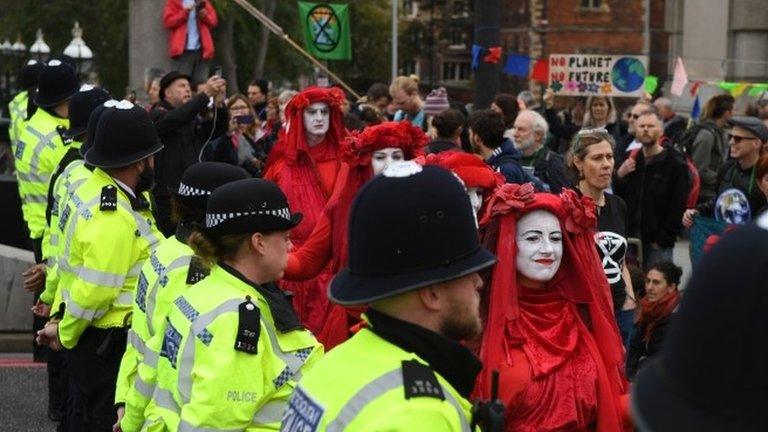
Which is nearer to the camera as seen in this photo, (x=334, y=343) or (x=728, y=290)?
(x=728, y=290)

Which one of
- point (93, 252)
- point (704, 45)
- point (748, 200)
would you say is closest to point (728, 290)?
point (93, 252)

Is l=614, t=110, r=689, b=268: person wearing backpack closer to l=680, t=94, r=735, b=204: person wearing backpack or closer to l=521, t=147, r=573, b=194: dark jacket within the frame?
l=680, t=94, r=735, b=204: person wearing backpack

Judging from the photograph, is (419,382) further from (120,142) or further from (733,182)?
(733,182)

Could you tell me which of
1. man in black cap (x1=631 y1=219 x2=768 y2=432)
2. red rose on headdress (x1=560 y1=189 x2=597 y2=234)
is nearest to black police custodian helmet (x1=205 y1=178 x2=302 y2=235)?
red rose on headdress (x1=560 y1=189 x2=597 y2=234)

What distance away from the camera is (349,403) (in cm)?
283

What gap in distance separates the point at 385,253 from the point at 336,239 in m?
4.89

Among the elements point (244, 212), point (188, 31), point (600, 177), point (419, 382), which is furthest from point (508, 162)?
point (188, 31)

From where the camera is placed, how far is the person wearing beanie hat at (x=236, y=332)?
4.42 meters

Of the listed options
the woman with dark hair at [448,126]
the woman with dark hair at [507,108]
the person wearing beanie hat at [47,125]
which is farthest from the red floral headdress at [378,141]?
the woman with dark hair at [507,108]

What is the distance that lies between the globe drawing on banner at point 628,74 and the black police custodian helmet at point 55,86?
27.8ft

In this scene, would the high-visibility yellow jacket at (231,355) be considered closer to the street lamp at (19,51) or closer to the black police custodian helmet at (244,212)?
the black police custodian helmet at (244,212)

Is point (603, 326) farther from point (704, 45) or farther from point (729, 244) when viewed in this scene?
point (704, 45)

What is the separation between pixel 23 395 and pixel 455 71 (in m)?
88.6

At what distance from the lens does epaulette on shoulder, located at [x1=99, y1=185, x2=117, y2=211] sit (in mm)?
6801
